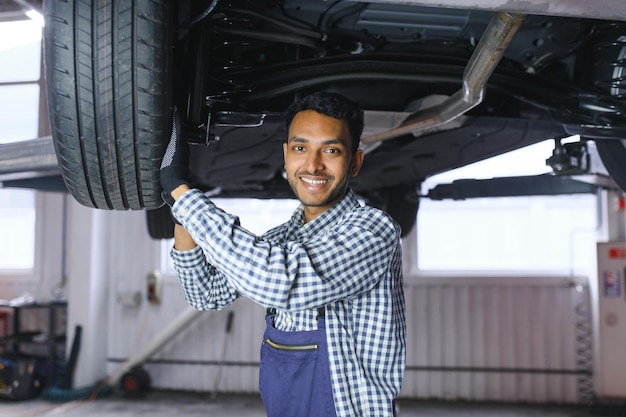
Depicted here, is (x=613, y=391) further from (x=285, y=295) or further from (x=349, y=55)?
(x=285, y=295)

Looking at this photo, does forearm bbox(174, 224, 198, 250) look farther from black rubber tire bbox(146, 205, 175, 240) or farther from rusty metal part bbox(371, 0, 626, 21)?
black rubber tire bbox(146, 205, 175, 240)

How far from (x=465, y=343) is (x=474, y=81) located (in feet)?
14.1

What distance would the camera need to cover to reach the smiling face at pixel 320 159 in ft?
3.91

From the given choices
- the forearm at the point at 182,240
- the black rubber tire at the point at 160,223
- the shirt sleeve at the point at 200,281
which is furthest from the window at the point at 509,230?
the forearm at the point at 182,240

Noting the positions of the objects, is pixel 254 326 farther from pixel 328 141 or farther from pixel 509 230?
pixel 328 141

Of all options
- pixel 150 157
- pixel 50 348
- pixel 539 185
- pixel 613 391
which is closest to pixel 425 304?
pixel 613 391

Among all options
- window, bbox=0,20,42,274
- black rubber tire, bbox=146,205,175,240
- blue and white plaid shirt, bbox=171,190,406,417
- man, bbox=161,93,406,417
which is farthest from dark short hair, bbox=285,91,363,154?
window, bbox=0,20,42,274

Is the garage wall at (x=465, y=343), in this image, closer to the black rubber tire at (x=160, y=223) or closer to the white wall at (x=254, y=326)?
the white wall at (x=254, y=326)

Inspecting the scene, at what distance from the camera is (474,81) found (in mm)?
1296

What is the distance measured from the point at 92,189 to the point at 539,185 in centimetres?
200

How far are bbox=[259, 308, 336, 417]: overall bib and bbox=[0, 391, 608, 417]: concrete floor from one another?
3829 millimetres

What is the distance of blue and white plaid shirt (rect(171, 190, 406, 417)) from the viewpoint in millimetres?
981

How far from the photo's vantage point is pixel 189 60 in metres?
1.31

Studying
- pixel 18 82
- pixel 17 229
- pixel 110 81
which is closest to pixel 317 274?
pixel 110 81
